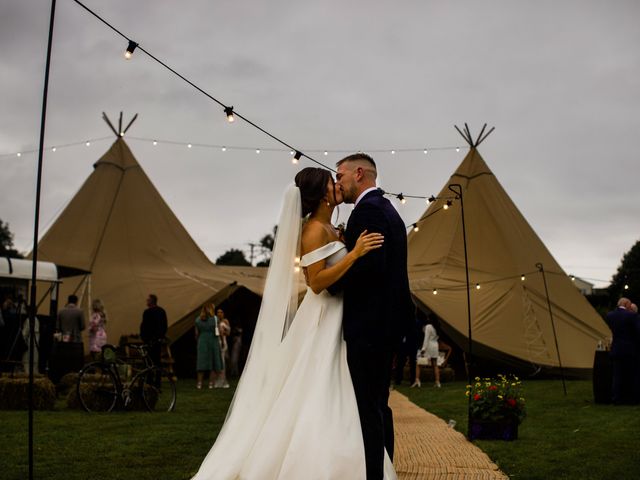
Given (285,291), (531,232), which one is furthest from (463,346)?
(285,291)

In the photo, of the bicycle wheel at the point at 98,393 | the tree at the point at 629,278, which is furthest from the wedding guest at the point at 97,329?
the tree at the point at 629,278

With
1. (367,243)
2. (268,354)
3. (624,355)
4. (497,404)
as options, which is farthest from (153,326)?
(367,243)

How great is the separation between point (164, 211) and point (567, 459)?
1794cm

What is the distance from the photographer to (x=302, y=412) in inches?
181

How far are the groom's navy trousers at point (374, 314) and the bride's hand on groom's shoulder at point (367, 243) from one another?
1.3 inches

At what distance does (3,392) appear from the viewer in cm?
1133

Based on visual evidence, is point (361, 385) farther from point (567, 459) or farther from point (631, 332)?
point (631, 332)

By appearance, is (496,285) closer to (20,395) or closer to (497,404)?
(20,395)

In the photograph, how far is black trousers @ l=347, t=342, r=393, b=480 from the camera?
4.42m

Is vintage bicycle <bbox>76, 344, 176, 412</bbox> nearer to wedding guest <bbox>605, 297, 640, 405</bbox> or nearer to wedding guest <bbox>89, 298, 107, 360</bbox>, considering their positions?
wedding guest <bbox>89, 298, 107, 360</bbox>

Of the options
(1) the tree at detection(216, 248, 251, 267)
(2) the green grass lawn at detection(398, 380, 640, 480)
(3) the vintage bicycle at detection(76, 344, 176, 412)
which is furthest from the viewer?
(1) the tree at detection(216, 248, 251, 267)

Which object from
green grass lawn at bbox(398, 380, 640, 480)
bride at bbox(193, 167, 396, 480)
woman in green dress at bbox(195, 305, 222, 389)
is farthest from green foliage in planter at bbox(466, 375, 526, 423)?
woman in green dress at bbox(195, 305, 222, 389)

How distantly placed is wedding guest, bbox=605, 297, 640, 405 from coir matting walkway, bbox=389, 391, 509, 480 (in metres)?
3.98

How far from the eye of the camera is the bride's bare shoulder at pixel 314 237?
482 cm
